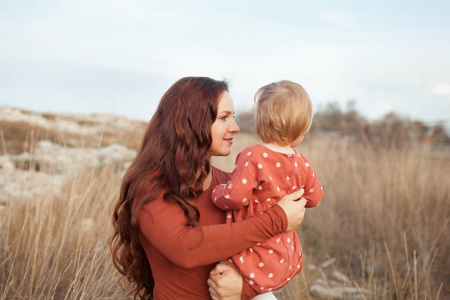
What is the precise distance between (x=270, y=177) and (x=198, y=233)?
399 mm

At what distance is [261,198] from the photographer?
5.23 ft

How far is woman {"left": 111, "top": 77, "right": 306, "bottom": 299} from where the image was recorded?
1.40 meters

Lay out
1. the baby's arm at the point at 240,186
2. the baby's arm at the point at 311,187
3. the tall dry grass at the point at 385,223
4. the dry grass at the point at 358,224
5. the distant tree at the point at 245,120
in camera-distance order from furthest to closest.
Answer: the distant tree at the point at 245,120 < the tall dry grass at the point at 385,223 < the dry grass at the point at 358,224 < the baby's arm at the point at 311,187 < the baby's arm at the point at 240,186

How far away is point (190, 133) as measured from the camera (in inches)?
64.3

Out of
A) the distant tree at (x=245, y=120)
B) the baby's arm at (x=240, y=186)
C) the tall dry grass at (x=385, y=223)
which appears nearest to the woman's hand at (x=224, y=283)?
the baby's arm at (x=240, y=186)

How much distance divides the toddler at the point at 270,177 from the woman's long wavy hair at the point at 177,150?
6.3 inches

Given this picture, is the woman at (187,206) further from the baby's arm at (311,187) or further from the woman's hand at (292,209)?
the baby's arm at (311,187)

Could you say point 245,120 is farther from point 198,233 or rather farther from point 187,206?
point 198,233

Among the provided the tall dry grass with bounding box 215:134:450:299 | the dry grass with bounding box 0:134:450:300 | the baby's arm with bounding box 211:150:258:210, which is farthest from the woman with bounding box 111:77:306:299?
Answer: the tall dry grass with bounding box 215:134:450:299

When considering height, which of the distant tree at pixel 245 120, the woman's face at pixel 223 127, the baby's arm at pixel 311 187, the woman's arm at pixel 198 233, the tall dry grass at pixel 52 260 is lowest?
the distant tree at pixel 245 120

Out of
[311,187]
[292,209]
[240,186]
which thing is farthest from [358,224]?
[240,186]

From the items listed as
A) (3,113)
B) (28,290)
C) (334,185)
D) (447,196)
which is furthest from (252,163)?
(3,113)

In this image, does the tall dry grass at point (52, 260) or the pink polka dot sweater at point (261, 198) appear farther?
the tall dry grass at point (52, 260)

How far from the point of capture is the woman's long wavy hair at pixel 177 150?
1534 millimetres
